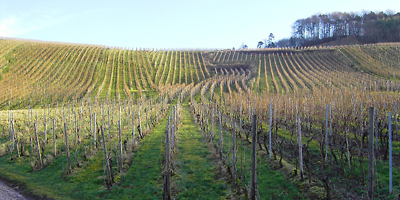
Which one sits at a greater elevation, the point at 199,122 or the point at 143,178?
the point at 199,122

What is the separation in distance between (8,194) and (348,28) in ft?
321

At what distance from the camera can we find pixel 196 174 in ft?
34.7

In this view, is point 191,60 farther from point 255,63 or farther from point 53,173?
point 53,173

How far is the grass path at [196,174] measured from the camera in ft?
29.0

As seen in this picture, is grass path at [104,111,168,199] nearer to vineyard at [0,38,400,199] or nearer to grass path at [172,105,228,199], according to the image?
vineyard at [0,38,400,199]

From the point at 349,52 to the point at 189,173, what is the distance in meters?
58.2

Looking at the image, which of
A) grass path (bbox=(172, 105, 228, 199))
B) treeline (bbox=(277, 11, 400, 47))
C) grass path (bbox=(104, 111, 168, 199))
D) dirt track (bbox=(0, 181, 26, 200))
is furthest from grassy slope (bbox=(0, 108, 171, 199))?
treeline (bbox=(277, 11, 400, 47))

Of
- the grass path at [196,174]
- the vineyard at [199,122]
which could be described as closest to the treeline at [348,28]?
the vineyard at [199,122]

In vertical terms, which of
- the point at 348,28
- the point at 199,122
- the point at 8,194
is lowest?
the point at 8,194

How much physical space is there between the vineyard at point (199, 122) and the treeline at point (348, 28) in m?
23.5

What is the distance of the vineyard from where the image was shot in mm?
9195

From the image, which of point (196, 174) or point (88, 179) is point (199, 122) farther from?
point (88, 179)

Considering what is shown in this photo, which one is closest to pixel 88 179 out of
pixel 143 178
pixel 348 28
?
pixel 143 178

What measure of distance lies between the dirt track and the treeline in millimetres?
87001
